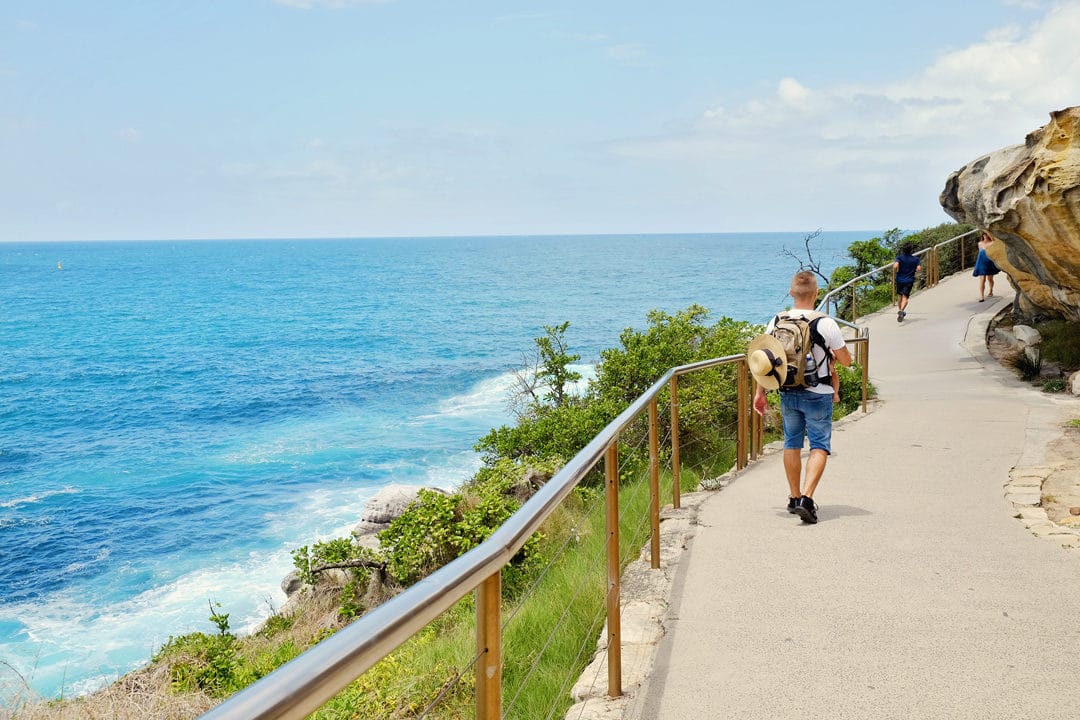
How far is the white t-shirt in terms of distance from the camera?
20.7ft

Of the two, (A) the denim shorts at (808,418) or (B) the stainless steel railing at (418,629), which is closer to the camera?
(B) the stainless steel railing at (418,629)

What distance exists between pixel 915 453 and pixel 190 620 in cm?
1255

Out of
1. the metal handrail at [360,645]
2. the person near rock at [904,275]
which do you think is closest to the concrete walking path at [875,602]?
the metal handrail at [360,645]

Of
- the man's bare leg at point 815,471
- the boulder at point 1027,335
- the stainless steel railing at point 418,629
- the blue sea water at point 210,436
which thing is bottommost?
the blue sea water at point 210,436

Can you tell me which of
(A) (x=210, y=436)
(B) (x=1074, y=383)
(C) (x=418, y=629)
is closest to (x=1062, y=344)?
(B) (x=1074, y=383)

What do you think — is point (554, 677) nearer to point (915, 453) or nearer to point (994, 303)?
point (915, 453)

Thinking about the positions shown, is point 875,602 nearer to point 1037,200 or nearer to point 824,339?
point 824,339

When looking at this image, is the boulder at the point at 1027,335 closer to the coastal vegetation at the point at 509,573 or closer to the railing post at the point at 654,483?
the coastal vegetation at the point at 509,573

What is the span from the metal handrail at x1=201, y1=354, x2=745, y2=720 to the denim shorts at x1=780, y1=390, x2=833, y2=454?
488 cm

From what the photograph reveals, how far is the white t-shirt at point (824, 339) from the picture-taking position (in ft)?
20.7

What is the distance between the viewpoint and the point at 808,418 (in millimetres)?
6664

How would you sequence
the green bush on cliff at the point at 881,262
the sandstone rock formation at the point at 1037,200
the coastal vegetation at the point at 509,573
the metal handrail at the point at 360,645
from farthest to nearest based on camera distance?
the green bush on cliff at the point at 881,262, the sandstone rock formation at the point at 1037,200, the coastal vegetation at the point at 509,573, the metal handrail at the point at 360,645

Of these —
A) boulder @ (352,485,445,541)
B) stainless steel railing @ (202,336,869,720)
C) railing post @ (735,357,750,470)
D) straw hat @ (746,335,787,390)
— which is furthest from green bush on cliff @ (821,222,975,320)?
stainless steel railing @ (202,336,869,720)

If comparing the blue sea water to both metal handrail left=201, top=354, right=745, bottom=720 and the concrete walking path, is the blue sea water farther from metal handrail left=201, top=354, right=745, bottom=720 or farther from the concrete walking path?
metal handrail left=201, top=354, right=745, bottom=720
